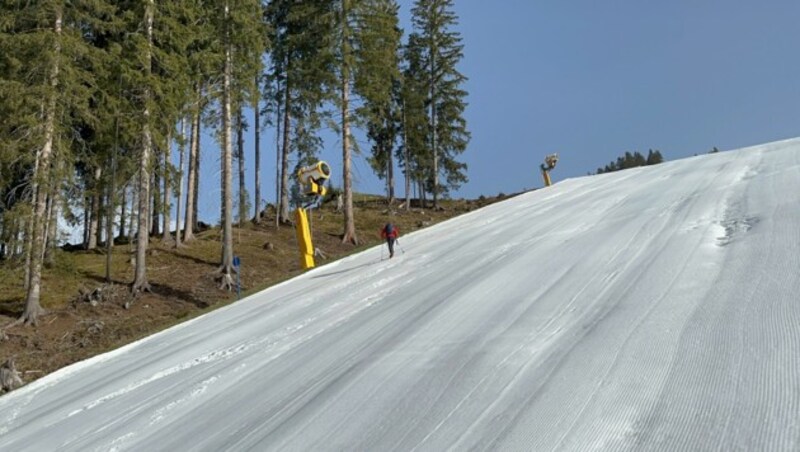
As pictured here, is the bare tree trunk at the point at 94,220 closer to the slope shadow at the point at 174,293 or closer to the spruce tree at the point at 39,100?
the slope shadow at the point at 174,293

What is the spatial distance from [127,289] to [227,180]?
14.4ft

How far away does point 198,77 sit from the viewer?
19.8 meters

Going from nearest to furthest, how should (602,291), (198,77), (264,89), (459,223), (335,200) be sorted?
(602,291), (459,223), (198,77), (264,89), (335,200)

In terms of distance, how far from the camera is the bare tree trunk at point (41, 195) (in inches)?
567

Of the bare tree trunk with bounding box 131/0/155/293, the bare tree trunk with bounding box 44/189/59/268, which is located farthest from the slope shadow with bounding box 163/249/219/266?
the bare tree trunk with bounding box 44/189/59/268

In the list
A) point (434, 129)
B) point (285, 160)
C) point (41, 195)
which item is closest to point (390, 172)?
point (434, 129)

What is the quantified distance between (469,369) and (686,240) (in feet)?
12.4

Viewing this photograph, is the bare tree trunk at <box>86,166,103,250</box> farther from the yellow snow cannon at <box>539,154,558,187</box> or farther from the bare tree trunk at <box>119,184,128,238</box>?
the yellow snow cannon at <box>539,154,558,187</box>

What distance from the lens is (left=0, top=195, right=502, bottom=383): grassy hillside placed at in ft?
43.4

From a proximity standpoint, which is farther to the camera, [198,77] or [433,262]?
[198,77]

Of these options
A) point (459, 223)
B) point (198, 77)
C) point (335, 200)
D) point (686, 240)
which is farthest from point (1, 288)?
point (686, 240)

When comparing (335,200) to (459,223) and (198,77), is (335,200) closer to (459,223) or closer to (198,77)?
(198,77)

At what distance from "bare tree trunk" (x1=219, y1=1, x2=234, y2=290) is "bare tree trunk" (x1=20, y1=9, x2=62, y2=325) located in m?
4.82

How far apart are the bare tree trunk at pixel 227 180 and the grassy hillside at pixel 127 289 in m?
0.54
